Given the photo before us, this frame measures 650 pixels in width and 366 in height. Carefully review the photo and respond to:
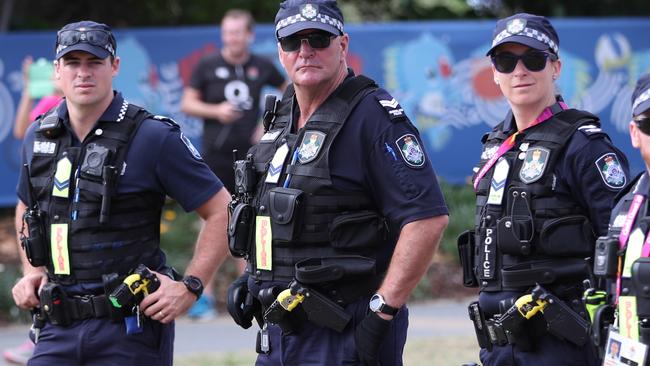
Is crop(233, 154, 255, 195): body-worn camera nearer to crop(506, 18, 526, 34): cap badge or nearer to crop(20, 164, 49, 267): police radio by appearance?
crop(20, 164, 49, 267): police radio

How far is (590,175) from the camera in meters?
5.55

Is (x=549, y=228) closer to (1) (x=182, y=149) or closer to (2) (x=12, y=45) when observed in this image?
(1) (x=182, y=149)

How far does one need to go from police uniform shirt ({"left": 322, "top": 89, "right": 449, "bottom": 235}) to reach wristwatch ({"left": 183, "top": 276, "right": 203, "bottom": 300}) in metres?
0.99

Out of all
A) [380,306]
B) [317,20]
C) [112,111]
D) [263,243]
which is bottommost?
[380,306]

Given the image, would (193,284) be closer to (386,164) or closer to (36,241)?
(36,241)

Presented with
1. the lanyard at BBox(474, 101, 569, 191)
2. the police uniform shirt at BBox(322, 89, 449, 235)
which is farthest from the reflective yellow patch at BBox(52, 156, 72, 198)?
the lanyard at BBox(474, 101, 569, 191)

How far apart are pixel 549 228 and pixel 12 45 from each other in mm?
8781

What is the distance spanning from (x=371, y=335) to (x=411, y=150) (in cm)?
75

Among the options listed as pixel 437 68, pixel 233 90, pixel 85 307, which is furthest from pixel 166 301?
pixel 437 68

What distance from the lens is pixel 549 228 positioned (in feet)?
18.4

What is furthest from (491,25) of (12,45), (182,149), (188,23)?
(182,149)

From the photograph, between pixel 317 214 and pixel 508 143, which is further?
pixel 508 143

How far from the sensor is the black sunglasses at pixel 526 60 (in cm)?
588

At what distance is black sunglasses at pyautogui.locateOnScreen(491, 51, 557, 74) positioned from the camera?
588 centimetres
